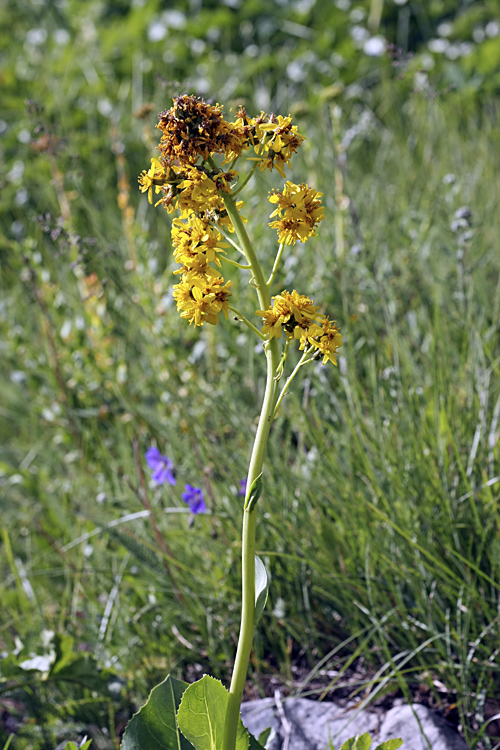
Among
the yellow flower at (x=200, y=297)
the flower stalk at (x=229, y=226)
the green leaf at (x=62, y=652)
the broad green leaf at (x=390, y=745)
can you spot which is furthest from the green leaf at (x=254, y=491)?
the green leaf at (x=62, y=652)

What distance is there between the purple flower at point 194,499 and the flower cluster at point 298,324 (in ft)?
2.27

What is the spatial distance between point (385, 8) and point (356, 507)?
15.1ft

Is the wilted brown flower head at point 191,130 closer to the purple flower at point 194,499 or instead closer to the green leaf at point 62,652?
the purple flower at point 194,499

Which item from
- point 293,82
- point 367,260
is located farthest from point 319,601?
point 293,82

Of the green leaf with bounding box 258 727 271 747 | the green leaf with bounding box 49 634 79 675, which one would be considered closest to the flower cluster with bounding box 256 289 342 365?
the green leaf with bounding box 258 727 271 747

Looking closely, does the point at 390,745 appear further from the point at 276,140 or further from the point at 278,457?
the point at 276,140

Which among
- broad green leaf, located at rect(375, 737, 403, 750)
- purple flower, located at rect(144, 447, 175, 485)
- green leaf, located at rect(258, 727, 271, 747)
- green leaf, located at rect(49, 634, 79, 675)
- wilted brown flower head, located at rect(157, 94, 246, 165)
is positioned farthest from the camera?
purple flower, located at rect(144, 447, 175, 485)

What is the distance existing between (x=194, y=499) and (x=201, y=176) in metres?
0.87

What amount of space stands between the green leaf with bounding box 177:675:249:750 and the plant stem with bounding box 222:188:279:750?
0.06ft

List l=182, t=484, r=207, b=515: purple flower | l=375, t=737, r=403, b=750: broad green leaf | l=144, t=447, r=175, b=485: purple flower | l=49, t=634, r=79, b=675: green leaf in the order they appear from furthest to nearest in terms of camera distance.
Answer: l=144, t=447, r=175, b=485: purple flower < l=182, t=484, r=207, b=515: purple flower < l=49, t=634, r=79, b=675: green leaf < l=375, t=737, r=403, b=750: broad green leaf

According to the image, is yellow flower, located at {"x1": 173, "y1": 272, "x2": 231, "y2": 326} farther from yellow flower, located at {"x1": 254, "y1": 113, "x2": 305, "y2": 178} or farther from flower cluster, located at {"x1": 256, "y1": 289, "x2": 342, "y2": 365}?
yellow flower, located at {"x1": 254, "y1": 113, "x2": 305, "y2": 178}

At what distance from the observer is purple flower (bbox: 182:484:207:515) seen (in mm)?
1521

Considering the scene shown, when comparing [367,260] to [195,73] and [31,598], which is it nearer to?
[31,598]

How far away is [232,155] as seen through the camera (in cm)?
90
